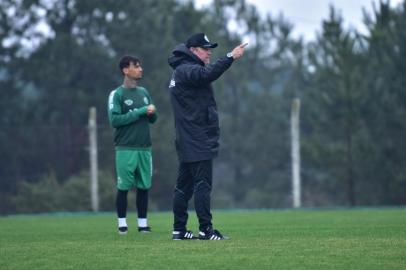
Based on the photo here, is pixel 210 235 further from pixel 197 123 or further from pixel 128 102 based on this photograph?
pixel 128 102

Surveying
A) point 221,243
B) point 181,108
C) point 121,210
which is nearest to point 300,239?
point 221,243

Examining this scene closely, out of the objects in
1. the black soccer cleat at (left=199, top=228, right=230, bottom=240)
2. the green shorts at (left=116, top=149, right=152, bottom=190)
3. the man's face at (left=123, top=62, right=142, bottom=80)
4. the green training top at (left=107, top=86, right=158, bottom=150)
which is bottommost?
the black soccer cleat at (left=199, top=228, right=230, bottom=240)

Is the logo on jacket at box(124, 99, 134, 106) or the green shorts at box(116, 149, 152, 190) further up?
the logo on jacket at box(124, 99, 134, 106)

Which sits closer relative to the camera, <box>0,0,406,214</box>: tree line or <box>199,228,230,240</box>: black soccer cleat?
<box>199,228,230,240</box>: black soccer cleat

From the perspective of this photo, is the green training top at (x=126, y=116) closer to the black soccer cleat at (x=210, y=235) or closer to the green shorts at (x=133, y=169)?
the green shorts at (x=133, y=169)

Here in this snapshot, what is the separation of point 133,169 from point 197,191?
1.89 m

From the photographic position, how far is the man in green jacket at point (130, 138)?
34.9 feet

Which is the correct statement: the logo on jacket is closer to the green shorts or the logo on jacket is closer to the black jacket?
the green shorts

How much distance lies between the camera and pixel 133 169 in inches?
421

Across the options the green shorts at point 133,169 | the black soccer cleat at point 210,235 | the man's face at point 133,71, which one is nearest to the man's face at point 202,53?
the black soccer cleat at point 210,235

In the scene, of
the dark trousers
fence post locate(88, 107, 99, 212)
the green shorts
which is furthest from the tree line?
the dark trousers

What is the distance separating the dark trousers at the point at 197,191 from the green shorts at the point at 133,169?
1.54 m

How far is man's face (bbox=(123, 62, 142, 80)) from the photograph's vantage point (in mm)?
10711

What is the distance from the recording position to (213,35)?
4500cm
